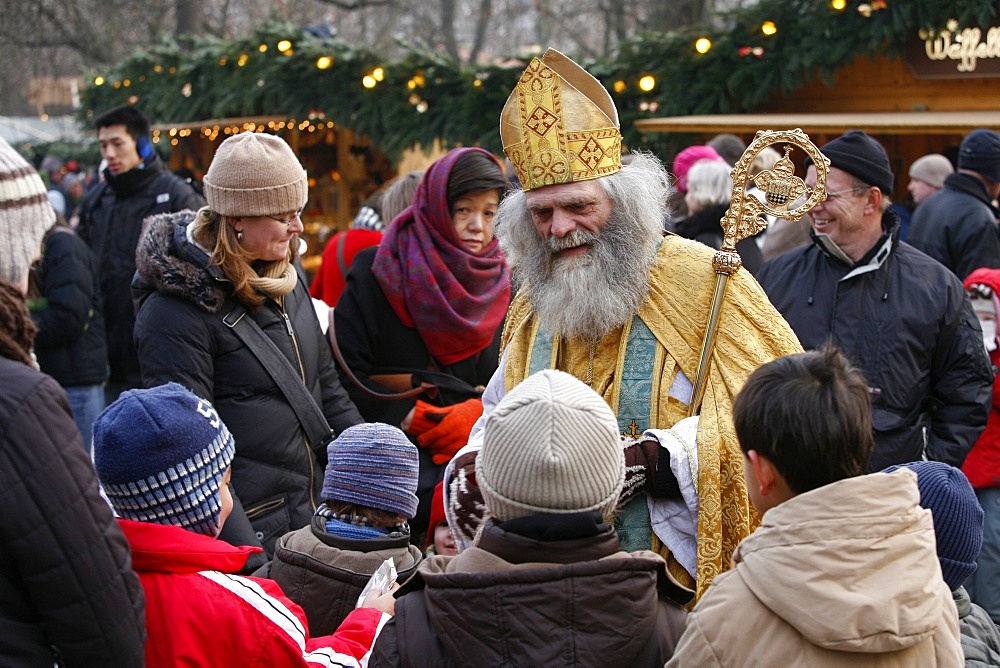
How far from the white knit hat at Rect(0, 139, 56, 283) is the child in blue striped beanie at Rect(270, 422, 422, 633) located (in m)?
0.96

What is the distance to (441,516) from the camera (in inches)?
147

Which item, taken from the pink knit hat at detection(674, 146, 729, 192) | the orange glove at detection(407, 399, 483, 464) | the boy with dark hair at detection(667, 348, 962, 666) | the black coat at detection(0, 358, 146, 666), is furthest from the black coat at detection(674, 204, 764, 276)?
the black coat at detection(0, 358, 146, 666)

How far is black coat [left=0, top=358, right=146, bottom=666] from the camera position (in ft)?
6.16

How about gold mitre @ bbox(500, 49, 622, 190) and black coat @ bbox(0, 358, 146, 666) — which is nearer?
black coat @ bbox(0, 358, 146, 666)

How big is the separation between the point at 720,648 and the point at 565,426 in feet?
1.57

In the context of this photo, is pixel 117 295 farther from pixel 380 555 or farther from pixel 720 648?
pixel 720 648

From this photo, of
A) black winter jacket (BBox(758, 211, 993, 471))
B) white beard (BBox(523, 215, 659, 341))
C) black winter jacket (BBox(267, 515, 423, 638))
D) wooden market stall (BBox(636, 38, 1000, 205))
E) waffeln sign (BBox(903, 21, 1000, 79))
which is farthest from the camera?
waffeln sign (BBox(903, 21, 1000, 79))

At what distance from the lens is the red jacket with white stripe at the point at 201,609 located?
2.21 metres

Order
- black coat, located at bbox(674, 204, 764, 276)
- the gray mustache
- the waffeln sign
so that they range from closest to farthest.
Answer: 1. the gray mustache
2. black coat, located at bbox(674, 204, 764, 276)
3. the waffeln sign

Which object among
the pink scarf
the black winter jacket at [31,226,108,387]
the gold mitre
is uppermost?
the gold mitre

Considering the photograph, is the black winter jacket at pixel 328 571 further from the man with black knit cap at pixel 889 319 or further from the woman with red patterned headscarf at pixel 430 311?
the man with black knit cap at pixel 889 319

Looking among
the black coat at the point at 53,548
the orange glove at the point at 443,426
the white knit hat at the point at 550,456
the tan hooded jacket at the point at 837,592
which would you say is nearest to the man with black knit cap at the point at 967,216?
the orange glove at the point at 443,426

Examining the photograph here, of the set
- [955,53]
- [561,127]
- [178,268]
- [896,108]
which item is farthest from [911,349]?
[896,108]

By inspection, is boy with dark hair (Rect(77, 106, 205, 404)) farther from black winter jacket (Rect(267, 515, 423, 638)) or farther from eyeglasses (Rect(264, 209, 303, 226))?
black winter jacket (Rect(267, 515, 423, 638))
